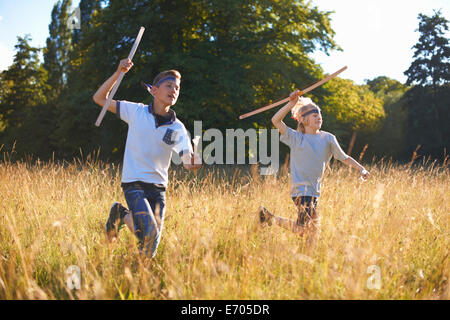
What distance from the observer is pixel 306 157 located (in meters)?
3.70

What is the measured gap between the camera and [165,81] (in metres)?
3.12

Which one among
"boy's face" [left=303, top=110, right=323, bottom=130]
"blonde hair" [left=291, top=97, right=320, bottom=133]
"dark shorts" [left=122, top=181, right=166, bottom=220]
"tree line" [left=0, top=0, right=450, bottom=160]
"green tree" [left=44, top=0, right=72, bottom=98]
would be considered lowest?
"dark shorts" [left=122, top=181, right=166, bottom=220]

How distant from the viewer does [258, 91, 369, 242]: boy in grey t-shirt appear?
356 cm

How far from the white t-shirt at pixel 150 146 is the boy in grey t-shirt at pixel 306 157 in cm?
110

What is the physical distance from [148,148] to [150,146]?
24 millimetres

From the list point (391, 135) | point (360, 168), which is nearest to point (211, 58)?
point (360, 168)

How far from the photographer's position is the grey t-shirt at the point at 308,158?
3648 mm

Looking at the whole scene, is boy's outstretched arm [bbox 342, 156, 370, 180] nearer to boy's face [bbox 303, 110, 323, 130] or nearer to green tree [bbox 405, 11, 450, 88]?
boy's face [bbox 303, 110, 323, 130]

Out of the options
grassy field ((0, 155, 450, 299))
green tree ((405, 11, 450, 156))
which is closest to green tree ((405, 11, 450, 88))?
green tree ((405, 11, 450, 156))

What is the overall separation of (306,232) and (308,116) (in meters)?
1.30

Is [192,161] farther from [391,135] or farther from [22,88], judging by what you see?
[22,88]

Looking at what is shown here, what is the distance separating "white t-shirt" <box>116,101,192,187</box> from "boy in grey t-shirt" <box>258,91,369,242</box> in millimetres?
1101
